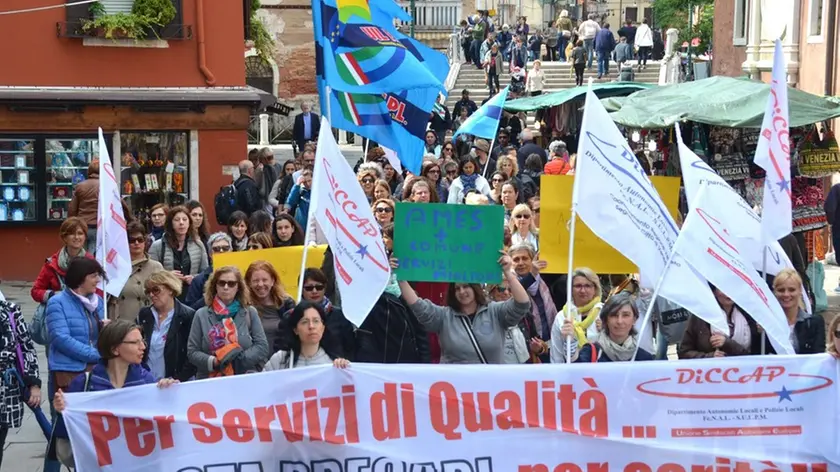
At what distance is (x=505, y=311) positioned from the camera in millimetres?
8141

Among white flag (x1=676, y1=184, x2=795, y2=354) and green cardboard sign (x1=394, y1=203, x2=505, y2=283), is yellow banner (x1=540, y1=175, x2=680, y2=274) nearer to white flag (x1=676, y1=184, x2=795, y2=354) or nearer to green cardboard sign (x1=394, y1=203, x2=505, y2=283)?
green cardboard sign (x1=394, y1=203, x2=505, y2=283)

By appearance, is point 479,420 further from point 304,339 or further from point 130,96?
point 130,96

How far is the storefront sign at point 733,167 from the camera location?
633 inches

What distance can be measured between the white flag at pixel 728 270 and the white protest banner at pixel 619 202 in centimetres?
21

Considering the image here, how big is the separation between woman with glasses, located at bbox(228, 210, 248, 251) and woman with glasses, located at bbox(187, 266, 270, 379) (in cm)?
292

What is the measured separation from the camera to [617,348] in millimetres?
8078

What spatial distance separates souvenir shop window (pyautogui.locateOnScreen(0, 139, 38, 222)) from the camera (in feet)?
57.8

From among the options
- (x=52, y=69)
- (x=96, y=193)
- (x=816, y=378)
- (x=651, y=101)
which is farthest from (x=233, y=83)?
(x=816, y=378)

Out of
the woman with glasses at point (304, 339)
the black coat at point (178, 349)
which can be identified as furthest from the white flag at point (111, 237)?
the woman with glasses at point (304, 339)

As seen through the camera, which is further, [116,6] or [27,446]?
[116,6]

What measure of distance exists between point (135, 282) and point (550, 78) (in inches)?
1156

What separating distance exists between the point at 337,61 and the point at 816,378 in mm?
5732

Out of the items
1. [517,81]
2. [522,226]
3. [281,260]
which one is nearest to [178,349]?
[281,260]

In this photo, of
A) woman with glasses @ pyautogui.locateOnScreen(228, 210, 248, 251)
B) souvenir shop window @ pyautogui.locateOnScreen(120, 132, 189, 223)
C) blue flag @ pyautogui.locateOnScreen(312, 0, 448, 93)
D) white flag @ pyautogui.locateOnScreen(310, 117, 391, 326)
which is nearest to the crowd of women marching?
white flag @ pyautogui.locateOnScreen(310, 117, 391, 326)
